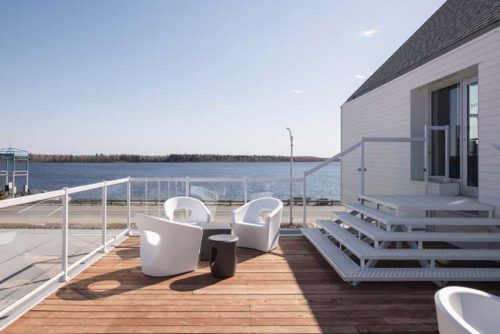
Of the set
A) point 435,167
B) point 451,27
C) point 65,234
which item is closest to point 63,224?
point 65,234

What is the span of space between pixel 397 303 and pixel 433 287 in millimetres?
680

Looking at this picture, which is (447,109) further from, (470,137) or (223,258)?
(223,258)

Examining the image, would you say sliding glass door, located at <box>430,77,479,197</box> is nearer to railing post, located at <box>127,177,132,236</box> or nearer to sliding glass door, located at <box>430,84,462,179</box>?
sliding glass door, located at <box>430,84,462,179</box>

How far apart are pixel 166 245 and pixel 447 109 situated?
525cm

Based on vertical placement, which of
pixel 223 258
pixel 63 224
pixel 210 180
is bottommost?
pixel 223 258

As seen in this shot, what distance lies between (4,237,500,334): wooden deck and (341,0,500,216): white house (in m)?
2.09

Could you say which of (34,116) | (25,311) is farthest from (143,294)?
(34,116)

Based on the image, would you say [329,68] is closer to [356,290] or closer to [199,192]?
[199,192]

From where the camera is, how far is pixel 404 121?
6836 millimetres

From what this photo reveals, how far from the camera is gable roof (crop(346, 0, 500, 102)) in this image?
15.8 feet

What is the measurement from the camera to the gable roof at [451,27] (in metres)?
4.80

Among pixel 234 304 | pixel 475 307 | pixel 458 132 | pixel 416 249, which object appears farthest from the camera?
pixel 458 132

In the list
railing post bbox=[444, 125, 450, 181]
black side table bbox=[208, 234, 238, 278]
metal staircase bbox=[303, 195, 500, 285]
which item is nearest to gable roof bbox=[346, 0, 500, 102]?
railing post bbox=[444, 125, 450, 181]

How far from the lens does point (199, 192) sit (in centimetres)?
638
